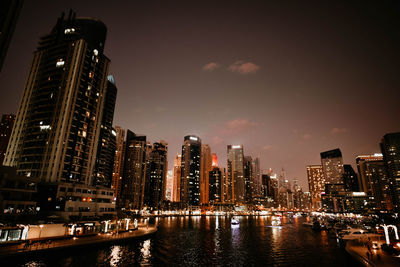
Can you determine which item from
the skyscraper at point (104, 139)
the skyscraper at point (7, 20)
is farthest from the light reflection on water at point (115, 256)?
the skyscraper at point (104, 139)

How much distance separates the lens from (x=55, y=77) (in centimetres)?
11006

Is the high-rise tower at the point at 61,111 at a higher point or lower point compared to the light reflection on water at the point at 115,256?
higher

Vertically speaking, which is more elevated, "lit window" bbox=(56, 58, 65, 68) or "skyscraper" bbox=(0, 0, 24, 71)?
"lit window" bbox=(56, 58, 65, 68)

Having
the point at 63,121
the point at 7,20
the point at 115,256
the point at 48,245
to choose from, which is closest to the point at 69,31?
the point at 63,121

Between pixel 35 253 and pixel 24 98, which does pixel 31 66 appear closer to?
pixel 24 98

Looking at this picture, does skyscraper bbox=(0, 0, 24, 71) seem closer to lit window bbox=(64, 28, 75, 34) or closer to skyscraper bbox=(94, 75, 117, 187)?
lit window bbox=(64, 28, 75, 34)

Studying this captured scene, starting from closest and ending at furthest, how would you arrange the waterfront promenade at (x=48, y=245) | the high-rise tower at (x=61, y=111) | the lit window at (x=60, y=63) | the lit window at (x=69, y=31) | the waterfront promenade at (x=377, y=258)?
the waterfront promenade at (x=377, y=258), the waterfront promenade at (x=48, y=245), the high-rise tower at (x=61, y=111), the lit window at (x=60, y=63), the lit window at (x=69, y=31)

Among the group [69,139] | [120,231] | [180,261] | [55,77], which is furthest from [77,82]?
[180,261]

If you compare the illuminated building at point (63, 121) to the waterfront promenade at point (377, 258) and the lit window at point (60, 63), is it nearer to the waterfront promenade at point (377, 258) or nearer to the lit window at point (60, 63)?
the lit window at point (60, 63)

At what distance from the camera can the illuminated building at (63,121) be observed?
311ft

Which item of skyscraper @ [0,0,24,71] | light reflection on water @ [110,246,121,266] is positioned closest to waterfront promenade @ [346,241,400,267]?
light reflection on water @ [110,246,121,266]

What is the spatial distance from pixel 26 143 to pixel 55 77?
3287cm

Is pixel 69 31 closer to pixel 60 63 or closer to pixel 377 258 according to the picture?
pixel 60 63

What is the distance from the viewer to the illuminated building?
94.9 metres
